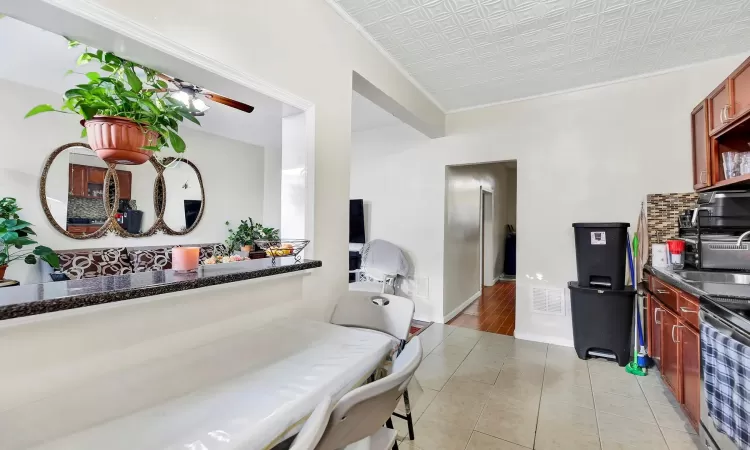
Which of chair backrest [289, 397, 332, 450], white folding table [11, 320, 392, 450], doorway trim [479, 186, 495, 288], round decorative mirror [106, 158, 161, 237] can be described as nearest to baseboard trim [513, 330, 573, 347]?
doorway trim [479, 186, 495, 288]

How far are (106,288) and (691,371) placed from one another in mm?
2916

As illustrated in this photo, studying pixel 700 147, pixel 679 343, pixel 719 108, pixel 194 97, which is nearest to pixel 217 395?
pixel 194 97

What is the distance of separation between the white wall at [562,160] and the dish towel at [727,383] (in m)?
1.82

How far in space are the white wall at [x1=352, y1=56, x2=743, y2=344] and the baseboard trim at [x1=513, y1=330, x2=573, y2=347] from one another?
0.01m

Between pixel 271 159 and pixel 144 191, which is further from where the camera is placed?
pixel 271 159

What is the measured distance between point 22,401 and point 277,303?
94cm

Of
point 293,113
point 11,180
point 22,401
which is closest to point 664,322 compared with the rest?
point 293,113

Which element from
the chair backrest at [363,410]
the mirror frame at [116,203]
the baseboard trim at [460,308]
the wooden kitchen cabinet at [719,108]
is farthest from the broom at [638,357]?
the mirror frame at [116,203]

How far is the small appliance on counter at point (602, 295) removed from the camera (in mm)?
2828

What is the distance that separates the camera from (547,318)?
345cm

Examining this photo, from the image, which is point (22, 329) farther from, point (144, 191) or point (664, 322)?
point (144, 191)

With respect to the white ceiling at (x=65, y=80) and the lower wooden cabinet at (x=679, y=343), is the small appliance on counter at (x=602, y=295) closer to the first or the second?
the lower wooden cabinet at (x=679, y=343)

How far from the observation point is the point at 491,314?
4.55m

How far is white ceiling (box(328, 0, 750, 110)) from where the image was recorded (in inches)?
82.2
